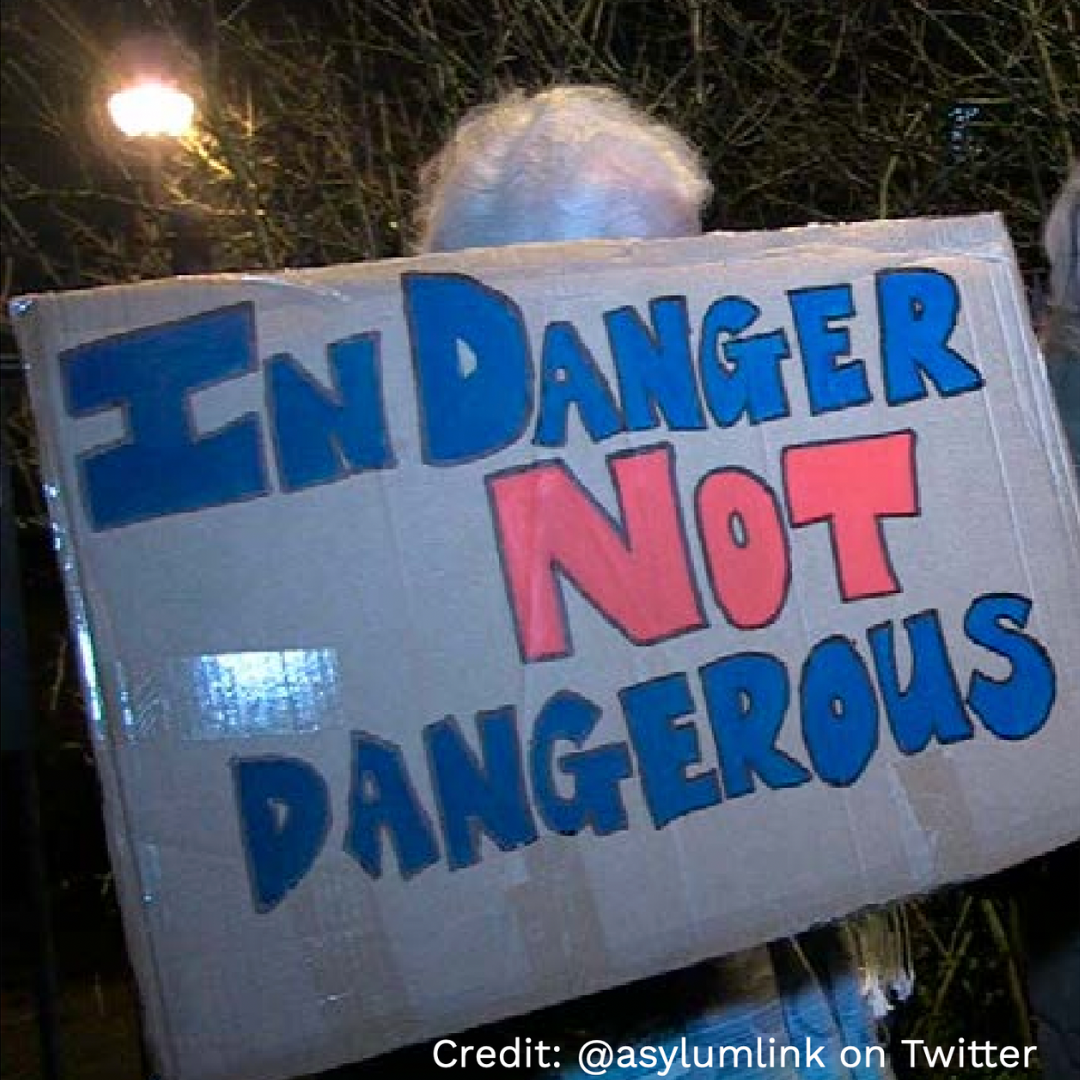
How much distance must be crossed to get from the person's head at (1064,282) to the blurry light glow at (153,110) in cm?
279

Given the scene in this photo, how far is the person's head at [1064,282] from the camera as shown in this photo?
2051 millimetres

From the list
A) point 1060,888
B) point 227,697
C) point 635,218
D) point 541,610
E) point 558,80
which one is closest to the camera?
point 227,697

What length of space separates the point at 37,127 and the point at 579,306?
3987 millimetres

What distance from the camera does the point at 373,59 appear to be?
14.4 ft

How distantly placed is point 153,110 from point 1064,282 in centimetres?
309

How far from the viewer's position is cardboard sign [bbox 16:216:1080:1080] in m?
1.38

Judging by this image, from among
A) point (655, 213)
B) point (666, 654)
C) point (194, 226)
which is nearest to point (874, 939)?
point (666, 654)

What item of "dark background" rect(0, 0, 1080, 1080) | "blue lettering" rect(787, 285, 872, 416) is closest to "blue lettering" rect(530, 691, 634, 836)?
"blue lettering" rect(787, 285, 872, 416)

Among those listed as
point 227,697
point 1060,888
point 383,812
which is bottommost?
point 1060,888

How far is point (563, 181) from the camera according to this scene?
5.68 feet

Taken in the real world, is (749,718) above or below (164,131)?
below

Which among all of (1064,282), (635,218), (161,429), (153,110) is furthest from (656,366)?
(153,110)

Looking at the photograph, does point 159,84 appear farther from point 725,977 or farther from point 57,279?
point 725,977

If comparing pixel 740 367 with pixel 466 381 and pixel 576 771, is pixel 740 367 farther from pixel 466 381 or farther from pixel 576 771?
pixel 576 771
